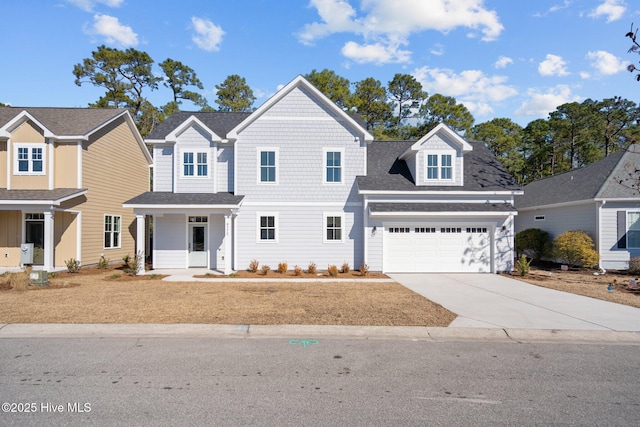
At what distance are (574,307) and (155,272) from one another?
15.8 metres

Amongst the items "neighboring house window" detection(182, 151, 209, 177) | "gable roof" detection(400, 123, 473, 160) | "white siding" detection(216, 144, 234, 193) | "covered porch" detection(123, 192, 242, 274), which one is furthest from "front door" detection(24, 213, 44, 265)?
"gable roof" detection(400, 123, 473, 160)

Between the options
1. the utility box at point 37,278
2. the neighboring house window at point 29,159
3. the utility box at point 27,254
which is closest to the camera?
the utility box at point 37,278

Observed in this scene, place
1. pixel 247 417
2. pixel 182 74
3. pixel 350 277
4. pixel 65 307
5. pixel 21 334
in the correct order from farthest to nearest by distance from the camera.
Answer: pixel 182 74 < pixel 350 277 < pixel 65 307 < pixel 21 334 < pixel 247 417

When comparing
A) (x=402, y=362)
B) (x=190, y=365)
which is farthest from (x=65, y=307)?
(x=402, y=362)

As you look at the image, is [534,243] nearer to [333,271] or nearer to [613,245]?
[613,245]

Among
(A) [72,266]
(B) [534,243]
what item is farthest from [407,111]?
(A) [72,266]

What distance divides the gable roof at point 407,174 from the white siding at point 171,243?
8729 millimetres

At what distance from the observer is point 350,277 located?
16328mm

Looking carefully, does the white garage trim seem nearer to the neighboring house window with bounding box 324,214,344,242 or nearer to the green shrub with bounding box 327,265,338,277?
the neighboring house window with bounding box 324,214,344,242

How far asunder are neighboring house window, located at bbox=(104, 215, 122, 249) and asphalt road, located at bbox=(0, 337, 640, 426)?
1523cm

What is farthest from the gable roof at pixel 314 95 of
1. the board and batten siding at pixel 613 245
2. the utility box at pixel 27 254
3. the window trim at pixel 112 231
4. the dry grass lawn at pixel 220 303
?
the board and batten siding at pixel 613 245

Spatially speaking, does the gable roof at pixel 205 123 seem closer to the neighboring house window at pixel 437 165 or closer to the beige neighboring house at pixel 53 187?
the beige neighboring house at pixel 53 187

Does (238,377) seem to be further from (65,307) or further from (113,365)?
(65,307)

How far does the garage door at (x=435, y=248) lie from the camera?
1784 centimetres
